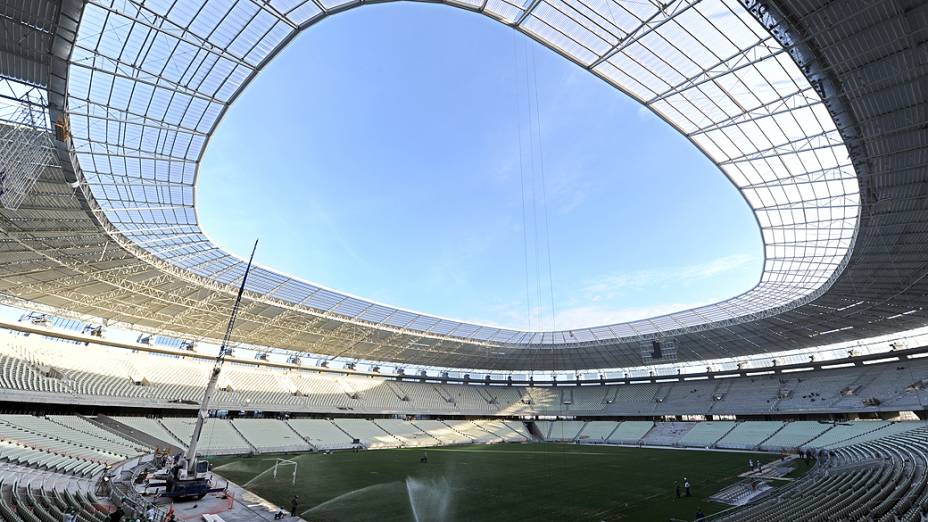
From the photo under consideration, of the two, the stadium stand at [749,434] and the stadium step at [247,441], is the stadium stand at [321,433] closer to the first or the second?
the stadium step at [247,441]

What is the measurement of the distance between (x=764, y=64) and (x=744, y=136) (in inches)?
193

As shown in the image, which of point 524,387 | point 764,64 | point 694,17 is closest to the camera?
point 694,17

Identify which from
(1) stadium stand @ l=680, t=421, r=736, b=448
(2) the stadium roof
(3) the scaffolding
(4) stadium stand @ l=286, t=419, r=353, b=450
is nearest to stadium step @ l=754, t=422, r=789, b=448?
(1) stadium stand @ l=680, t=421, r=736, b=448

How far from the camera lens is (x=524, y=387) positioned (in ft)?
272

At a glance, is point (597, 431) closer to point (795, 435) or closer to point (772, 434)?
point (772, 434)

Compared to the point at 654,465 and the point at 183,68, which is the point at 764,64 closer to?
the point at 183,68

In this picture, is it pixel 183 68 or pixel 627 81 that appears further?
pixel 627 81

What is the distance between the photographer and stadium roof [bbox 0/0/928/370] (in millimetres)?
15414

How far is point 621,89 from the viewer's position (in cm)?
2147

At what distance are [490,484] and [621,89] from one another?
2476 cm

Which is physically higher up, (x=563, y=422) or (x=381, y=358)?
(x=381, y=358)

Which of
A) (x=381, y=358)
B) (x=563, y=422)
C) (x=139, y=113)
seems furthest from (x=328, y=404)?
(x=139, y=113)

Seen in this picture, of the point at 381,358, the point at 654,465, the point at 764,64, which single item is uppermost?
the point at 764,64

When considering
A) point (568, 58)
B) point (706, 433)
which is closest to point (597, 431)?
point (706, 433)
